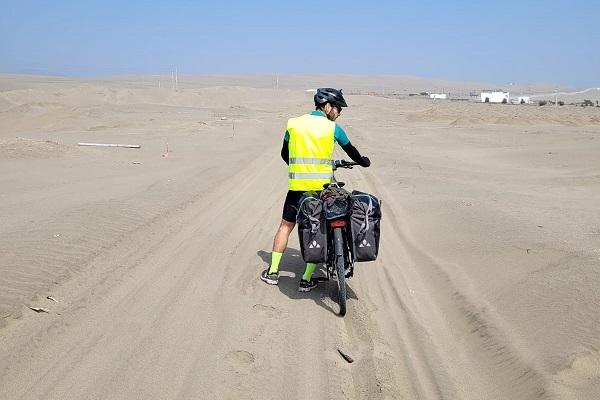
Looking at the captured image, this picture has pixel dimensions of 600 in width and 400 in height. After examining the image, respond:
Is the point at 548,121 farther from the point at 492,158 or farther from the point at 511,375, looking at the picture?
the point at 511,375

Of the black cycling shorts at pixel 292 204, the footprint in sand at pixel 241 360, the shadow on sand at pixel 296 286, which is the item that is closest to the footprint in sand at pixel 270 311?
the shadow on sand at pixel 296 286

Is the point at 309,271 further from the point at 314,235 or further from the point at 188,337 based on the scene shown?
the point at 188,337

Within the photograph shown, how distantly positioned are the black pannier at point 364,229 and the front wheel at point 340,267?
129 mm

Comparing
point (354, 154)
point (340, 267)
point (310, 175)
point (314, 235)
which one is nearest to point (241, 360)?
point (340, 267)

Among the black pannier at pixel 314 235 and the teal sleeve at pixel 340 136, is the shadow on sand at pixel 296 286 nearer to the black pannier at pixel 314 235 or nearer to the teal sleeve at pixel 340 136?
the black pannier at pixel 314 235

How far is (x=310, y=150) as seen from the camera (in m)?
5.45

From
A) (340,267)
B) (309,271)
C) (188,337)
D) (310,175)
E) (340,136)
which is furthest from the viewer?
(309,271)

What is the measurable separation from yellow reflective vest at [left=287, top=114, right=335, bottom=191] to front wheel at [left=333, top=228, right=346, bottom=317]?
0.61 m

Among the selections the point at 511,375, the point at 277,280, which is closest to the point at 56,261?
the point at 277,280

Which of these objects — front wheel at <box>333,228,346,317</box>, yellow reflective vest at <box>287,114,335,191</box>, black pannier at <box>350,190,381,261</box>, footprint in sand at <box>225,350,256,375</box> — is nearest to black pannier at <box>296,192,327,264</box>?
front wheel at <box>333,228,346,317</box>

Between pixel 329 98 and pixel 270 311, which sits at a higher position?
pixel 329 98

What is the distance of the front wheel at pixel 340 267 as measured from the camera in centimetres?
507

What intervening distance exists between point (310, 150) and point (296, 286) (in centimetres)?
157

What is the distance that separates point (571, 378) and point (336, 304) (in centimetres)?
230
